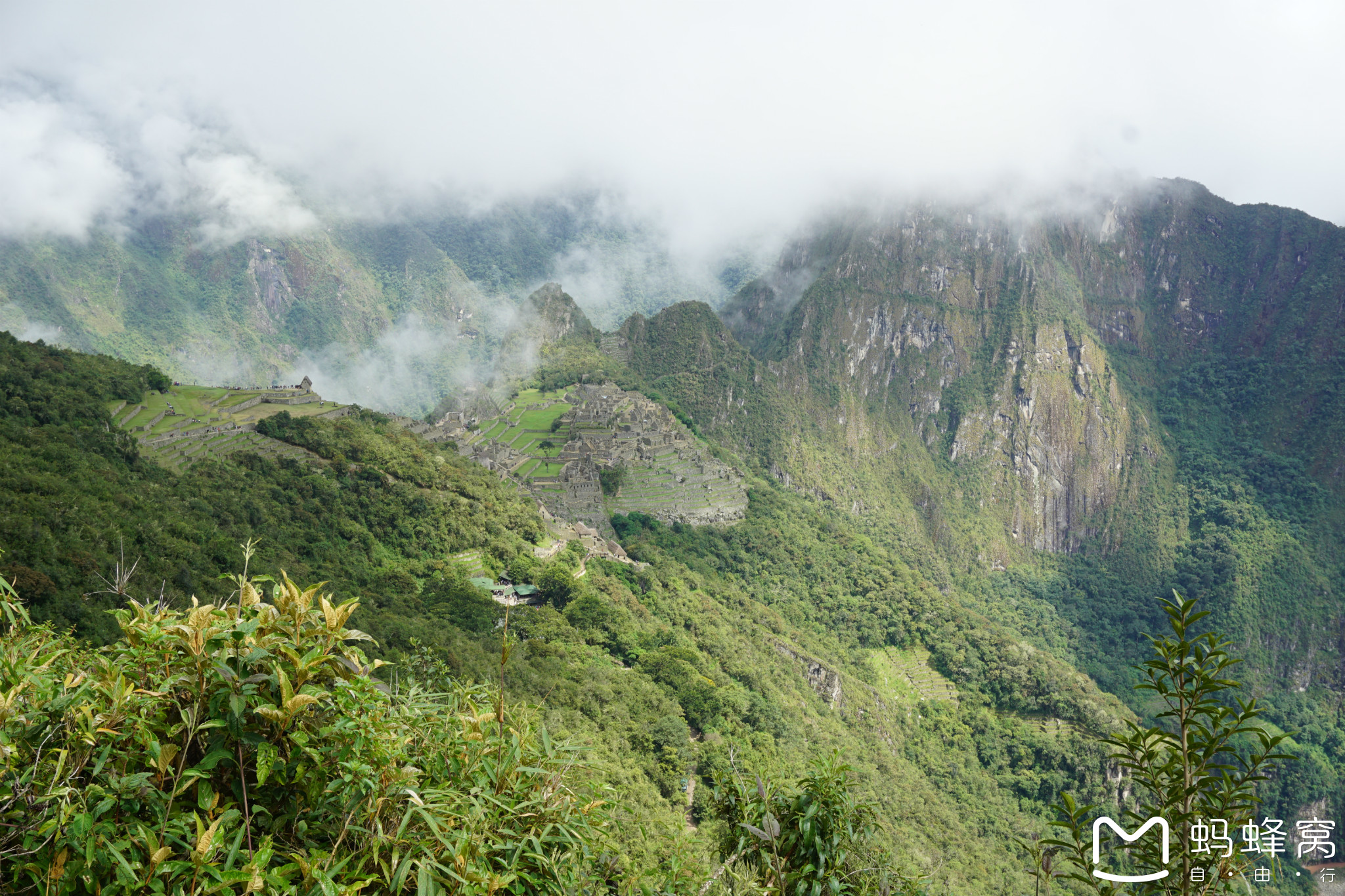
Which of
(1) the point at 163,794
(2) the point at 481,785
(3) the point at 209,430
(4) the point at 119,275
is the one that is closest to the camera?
(1) the point at 163,794

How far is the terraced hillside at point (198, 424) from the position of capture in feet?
70.5

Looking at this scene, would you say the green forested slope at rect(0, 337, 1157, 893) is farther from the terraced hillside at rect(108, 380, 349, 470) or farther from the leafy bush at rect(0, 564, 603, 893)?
the leafy bush at rect(0, 564, 603, 893)

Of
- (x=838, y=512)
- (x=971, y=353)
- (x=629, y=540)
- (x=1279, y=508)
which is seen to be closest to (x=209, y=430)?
(x=629, y=540)

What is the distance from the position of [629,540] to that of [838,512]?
1400 inches

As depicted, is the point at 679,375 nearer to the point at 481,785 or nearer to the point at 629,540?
the point at 629,540

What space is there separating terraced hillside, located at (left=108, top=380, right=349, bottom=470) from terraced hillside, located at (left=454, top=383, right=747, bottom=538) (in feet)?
39.2

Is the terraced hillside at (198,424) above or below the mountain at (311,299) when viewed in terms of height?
above

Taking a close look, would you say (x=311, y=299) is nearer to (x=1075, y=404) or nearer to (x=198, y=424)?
(x=198, y=424)

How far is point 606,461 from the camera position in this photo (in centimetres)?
4275

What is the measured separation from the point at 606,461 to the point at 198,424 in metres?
22.4

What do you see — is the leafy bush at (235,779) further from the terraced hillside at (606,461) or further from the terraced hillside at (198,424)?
the terraced hillside at (606,461)

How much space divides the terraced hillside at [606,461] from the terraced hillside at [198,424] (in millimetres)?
11947

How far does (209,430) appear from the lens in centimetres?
2347

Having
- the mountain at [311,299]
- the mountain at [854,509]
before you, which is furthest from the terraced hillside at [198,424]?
the mountain at [311,299]
